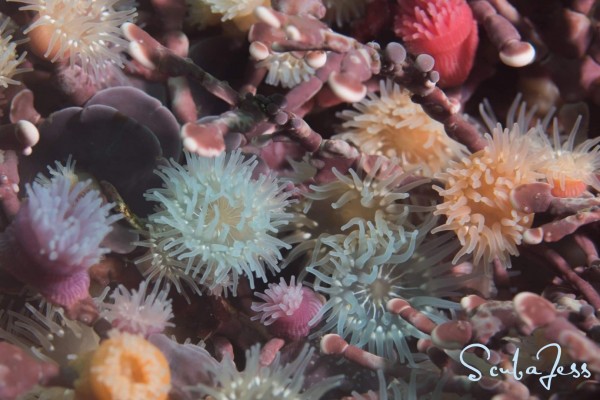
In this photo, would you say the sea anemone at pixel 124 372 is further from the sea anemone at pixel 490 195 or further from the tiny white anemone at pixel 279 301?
the sea anemone at pixel 490 195

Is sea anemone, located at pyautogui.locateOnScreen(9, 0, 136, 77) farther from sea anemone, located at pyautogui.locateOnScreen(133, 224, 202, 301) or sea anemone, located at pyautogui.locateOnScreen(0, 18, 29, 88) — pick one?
sea anemone, located at pyautogui.locateOnScreen(133, 224, 202, 301)

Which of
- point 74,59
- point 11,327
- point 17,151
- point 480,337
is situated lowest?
point 11,327

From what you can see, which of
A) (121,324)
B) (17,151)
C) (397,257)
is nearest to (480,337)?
(397,257)

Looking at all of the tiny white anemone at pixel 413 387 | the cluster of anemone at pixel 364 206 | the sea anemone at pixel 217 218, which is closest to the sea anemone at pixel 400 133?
the cluster of anemone at pixel 364 206

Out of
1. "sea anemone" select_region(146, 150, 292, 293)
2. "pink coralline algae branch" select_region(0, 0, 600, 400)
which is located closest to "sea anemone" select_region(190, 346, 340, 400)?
"pink coralline algae branch" select_region(0, 0, 600, 400)

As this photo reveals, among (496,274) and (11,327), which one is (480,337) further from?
(11,327)

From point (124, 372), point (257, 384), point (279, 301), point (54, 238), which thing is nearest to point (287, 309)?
point (279, 301)
